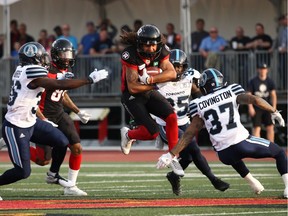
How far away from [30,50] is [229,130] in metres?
2.17

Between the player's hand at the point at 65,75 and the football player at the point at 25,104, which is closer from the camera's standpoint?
the football player at the point at 25,104

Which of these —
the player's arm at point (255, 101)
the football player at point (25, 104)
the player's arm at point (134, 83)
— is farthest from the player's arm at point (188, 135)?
the football player at point (25, 104)

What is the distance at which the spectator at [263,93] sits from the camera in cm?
1808

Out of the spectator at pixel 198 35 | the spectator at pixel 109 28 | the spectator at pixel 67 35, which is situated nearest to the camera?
the spectator at pixel 198 35

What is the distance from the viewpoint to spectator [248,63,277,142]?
59.3 ft

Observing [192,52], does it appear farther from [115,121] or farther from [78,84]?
[78,84]

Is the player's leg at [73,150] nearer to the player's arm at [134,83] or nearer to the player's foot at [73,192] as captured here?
the player's foot at [73,192]

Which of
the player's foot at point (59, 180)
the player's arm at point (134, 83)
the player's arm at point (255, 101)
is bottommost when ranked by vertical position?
the player's foot at point (59, 180)

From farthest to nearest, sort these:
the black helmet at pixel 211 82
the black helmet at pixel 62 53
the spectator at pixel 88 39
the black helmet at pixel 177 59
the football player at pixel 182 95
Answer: the spectator at pixel 88 39
the black helmet at pixel 177 59
the football player at pixel 182 95
the black helmet at pixel 62 53
the black helmet at pixel 211 82

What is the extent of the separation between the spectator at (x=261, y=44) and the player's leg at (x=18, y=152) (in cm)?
995

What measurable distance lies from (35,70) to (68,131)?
126 centimetres

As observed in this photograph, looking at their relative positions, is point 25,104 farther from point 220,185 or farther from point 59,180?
point 220,185

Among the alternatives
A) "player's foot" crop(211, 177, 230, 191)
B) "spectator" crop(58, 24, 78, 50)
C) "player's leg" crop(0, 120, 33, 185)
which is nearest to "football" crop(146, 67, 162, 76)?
"player's foot" crop(211, 177, 230, 191)

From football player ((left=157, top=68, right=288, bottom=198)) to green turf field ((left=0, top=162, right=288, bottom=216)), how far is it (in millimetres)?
409
